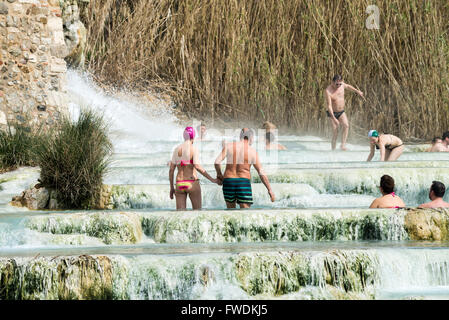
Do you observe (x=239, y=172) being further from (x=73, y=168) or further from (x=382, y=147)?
(x=382, y=147)

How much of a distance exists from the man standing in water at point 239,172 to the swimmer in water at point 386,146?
371 centimetres

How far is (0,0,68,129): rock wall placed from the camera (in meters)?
12.3

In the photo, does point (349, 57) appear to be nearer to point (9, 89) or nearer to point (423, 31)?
point (423, 31)

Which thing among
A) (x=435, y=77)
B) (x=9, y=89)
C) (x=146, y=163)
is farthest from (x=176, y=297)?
(x=435, y=77)

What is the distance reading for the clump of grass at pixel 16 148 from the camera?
11.0 metres

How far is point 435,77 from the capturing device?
47.0 ft

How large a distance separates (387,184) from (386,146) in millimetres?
3624

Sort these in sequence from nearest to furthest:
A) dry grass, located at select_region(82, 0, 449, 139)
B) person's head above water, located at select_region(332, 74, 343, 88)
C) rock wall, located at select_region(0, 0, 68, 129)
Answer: rock wall, located at select_region(0, 0, 68, 129)
person's head above water, located at select_region(332, 74, 343, 88)
dry grass, located at select_region(82, 0, 449, 139)

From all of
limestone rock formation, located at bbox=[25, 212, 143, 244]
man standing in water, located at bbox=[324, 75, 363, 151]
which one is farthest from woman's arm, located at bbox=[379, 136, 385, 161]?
limestone rock formation, located at bbox=[25, 212, 143, 244]

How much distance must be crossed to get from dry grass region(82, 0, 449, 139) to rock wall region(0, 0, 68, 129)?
3.80 m

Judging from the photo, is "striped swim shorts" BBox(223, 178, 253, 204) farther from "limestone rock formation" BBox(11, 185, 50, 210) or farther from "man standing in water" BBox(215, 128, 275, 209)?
"limestone rock formation" BBox(11, 185, 50, 210)

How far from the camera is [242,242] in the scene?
7.74m

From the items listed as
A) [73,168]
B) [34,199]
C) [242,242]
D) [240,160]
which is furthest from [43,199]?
[242,242]

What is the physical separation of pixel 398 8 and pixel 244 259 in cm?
920
